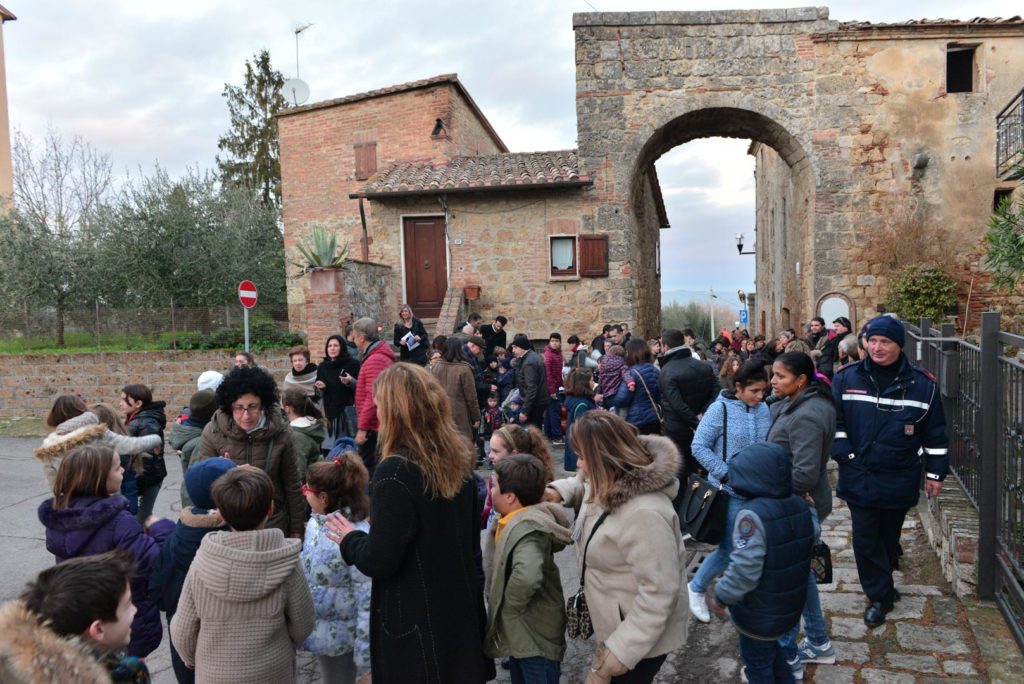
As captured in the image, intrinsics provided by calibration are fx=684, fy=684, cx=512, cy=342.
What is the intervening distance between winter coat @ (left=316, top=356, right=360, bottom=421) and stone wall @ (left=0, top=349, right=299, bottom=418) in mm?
7056

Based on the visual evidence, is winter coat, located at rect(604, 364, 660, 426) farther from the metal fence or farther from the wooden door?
the wooden door

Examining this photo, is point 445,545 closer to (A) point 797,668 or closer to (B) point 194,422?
(A) point 797,668

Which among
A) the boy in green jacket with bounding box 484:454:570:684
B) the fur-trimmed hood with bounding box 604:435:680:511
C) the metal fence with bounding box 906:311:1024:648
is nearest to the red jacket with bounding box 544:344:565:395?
the metal fence with bounding box 906:311:1024:648

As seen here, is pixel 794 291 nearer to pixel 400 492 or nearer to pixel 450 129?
pixel 450 129

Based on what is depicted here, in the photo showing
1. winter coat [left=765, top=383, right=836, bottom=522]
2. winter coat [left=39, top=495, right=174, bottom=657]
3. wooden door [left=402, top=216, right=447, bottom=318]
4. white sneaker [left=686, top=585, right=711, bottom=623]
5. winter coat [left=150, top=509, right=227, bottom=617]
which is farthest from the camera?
wooden door [left=402, top=216, right=447, bottom=318]

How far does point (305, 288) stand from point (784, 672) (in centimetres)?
1893

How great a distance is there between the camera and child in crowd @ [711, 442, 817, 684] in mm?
2820

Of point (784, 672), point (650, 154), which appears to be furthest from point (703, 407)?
point (650, 154)

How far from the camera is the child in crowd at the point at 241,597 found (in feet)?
8.48

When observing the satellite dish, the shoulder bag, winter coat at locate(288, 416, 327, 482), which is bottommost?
the shoulder bag

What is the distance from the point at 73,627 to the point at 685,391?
4684 millimetres

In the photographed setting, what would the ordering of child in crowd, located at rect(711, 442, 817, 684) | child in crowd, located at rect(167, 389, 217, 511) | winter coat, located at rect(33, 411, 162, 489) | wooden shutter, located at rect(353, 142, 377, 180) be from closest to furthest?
child in crowd, located at rect(711, 442, 817, 684), winter coat, located at rect(33, 411, 162, 489), child in crowd, located at rect(167, 389, 217, 511), wooden shutter, located at rect(353, 142, 377, 180)

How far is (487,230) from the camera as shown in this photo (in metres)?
15.0

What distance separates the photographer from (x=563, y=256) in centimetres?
1486
